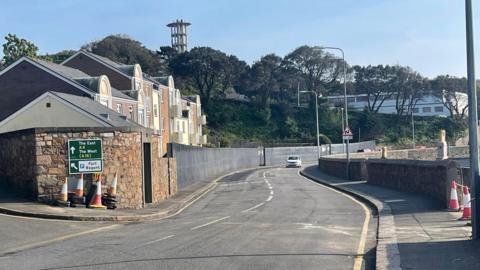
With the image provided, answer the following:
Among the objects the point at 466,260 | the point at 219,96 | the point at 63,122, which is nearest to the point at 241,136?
the point at 219,96

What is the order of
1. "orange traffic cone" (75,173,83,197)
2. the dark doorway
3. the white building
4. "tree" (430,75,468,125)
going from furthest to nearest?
the white building
"tree" (430,75,468,125)
the dark doorway
"orange traffic cone" (75,173,83,197)

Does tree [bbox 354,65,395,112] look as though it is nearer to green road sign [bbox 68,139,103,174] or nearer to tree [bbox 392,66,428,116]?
tree [bbox 392,66,428,116]

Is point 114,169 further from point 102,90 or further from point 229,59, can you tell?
point 229,59

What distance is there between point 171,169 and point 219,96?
8692 cm

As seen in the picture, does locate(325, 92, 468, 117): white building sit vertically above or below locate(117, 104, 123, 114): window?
above

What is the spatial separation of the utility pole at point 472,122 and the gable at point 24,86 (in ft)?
136

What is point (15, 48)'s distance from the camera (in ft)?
270

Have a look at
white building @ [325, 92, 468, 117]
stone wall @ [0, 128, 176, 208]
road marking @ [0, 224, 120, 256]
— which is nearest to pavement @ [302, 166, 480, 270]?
road marking @ [0, 224, 120, 256]

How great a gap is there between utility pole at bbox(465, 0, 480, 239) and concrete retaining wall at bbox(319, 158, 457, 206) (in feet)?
21.3

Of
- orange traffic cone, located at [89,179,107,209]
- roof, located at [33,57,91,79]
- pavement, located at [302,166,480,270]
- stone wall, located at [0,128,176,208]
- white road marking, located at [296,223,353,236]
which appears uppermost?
roof, located at [33,57,91,79]

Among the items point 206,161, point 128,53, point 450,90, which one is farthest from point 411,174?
point 450,90

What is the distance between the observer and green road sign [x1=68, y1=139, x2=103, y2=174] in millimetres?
22672

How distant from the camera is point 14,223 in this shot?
58.3 ft

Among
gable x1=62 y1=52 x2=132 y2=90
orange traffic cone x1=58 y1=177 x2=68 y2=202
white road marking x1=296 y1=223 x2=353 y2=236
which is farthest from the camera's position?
gable x1=62 y1=52 x2=132 y2=90
